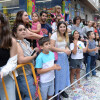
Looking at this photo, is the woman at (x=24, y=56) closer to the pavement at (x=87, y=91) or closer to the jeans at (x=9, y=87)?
the jeans at (x=9, y=87)

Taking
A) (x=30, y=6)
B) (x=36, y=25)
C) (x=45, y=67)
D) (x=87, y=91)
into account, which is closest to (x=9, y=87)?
(x=45, y=67)

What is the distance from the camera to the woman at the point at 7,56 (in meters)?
1.51

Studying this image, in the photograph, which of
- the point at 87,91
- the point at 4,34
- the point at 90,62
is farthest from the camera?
the point at 90,62

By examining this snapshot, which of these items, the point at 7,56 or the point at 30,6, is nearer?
the point at 7,56

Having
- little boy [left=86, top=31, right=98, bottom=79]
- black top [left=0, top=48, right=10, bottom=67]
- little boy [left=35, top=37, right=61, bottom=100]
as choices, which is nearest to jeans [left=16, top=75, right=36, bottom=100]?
little boy [left=35, top=37, right=61, bottom=100]

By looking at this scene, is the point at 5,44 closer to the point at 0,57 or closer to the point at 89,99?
the point at 0,57

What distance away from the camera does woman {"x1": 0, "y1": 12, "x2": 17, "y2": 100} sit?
1.51 metres

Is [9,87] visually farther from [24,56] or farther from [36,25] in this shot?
[36,25]

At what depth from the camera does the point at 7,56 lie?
160cm

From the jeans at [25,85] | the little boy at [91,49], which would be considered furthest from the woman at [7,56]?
the little boy at [91,49]

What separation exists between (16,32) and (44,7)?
6438 millimetres

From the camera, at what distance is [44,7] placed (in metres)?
7.96

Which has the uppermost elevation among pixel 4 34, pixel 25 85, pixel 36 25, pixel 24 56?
pixel 36 25

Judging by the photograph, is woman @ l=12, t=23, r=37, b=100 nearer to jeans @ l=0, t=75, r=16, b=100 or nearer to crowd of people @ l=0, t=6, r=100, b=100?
crowd of people @ l=0, t=6, r=100, b=100
